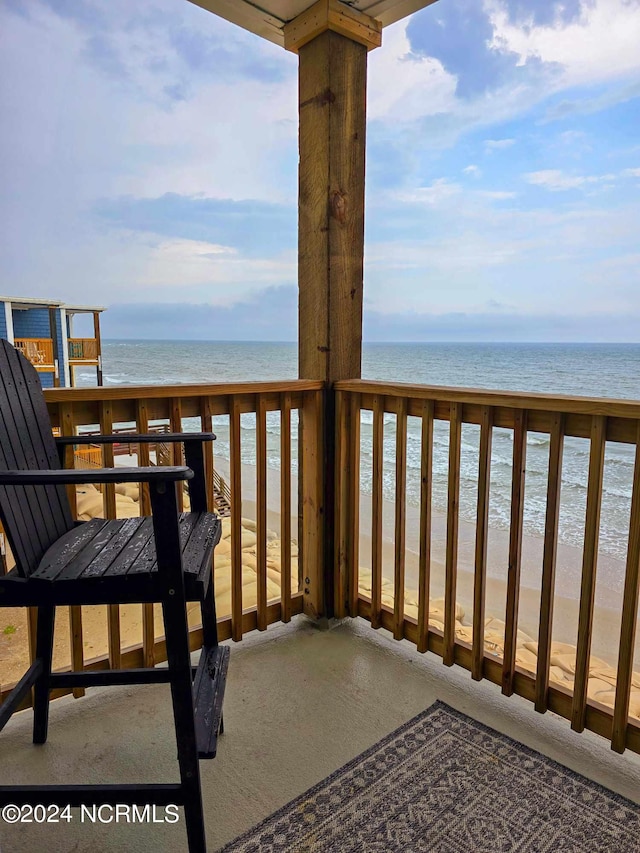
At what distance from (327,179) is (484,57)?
54.1 ft

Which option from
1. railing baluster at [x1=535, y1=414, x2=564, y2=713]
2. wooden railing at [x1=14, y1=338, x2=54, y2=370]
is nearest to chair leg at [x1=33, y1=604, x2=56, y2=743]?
wooden railing at [x1=14, y1=338, x2=54, y2=370]

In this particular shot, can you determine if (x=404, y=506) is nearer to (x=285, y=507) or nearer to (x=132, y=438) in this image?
(x=285, y=507)

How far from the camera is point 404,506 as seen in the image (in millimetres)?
2074

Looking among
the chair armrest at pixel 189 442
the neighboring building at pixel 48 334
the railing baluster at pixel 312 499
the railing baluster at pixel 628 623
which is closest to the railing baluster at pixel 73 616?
the chair armrest at pixel 189 442

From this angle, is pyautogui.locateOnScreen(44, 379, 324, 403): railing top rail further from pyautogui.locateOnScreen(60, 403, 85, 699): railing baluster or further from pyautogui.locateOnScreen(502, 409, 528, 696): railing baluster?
pyautogui.locateOnScreen(502, 409, 528, 696): railing baluster

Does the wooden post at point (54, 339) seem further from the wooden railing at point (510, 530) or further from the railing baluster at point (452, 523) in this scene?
the railing baluster at point (452, 523)

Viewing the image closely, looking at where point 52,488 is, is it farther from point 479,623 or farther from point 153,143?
point 153,143

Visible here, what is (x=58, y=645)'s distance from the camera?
393 centimetres

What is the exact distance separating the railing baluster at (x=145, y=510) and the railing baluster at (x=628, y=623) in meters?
1.36

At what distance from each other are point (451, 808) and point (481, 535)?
2.52 ft

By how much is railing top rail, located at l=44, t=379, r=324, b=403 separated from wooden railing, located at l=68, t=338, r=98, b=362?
79 centimetres

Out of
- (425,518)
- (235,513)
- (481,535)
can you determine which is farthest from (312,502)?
(481,535)

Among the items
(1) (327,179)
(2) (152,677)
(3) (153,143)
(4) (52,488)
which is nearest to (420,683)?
(2) (152,677)

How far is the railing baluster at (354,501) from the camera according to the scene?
7.29 feet
